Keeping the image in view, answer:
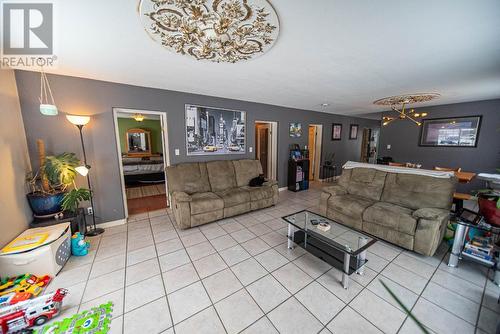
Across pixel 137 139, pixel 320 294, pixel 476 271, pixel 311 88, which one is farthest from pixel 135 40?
pixel 137 139

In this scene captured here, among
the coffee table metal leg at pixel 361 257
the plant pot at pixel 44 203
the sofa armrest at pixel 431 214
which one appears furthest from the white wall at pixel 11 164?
the sofa armrest at pixel 431 214

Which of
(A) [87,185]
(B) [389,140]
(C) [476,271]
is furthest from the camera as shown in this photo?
(B) [389,140]

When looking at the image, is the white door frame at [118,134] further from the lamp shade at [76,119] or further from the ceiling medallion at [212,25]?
the ceiling medallion at [212,25]

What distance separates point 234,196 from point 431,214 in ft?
8.95

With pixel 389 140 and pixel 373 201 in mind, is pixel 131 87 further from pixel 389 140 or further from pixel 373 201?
pixel 389 140

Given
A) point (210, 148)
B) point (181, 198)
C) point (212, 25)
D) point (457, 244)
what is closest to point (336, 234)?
point (457, 244)

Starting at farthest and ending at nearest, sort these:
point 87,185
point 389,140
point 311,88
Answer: point 389,140 → point 311,88 → point 87,185

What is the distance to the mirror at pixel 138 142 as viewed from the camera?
7.17 m

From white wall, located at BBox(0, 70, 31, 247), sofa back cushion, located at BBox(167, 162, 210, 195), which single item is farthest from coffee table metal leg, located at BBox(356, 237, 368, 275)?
white wall, located at BBox(0, 70, 31, 247)

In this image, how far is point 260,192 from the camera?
3.62 metres

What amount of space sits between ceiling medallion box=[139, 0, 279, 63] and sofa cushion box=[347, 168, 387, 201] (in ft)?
9.01

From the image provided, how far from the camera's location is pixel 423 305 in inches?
65.4

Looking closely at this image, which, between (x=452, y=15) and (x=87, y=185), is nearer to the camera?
(x=452, y=15)

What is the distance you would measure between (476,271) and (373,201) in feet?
4.05
